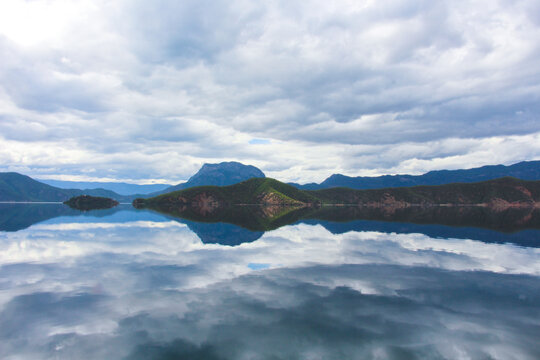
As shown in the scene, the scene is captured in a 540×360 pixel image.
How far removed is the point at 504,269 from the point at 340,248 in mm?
19873

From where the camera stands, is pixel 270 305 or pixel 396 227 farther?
pixel 396 227

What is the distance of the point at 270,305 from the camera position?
67.7 ft

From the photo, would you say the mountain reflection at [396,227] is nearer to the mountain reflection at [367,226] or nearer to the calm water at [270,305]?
the mountain reflection at [367,226]

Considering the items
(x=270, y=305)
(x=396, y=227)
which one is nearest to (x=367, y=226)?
(x=396, y=227)

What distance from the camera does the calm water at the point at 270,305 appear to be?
14.8m

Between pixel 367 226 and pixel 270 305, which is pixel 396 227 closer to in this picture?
pixel 367 226

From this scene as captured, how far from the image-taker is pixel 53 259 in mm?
37625

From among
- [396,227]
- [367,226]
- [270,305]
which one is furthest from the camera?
[367,226]

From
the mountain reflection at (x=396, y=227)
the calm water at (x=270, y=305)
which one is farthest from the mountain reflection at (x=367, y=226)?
the calm water at (x=270, y=305)

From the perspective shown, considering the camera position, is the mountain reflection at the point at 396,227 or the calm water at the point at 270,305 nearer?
the calm water at the point at 270,305

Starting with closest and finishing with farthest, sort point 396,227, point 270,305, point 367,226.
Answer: point 270,305 → point 396,227 → point 367,226

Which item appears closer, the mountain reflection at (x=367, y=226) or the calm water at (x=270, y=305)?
the calm water at (x=270, y=305)

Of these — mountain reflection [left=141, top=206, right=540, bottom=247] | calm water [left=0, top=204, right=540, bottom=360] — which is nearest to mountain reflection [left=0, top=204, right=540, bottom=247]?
mountain reflection [left=141, top=206, right=540, bottom=247]

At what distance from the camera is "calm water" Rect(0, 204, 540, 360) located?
48.6ft
